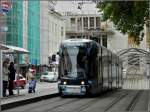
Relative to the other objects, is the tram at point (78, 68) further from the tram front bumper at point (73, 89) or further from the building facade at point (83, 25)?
the building facade at point (83, 25)

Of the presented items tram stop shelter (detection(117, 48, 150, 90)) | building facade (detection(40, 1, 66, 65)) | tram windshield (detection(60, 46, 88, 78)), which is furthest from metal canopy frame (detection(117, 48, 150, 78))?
tram windshield (detection(60, 46, 88, 78))

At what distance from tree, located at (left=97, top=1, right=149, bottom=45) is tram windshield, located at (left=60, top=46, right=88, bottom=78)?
8.49ft

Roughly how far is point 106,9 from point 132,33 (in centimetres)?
365

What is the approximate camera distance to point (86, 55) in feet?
110

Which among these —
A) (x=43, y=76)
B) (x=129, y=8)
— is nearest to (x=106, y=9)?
(x=129, y=8)

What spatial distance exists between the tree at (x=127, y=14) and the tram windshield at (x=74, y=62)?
2589mm

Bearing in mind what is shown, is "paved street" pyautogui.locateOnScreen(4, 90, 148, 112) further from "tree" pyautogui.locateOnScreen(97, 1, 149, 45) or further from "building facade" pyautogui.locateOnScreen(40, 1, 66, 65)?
"building facade" pyautogui.locateOnScreen(40, 1, 66, 65)

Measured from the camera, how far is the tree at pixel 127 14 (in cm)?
2941

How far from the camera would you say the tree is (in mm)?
29406

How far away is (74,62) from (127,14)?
4.71 metres

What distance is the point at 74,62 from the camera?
33.4 m

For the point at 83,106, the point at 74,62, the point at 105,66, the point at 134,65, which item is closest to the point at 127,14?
the point at 74,62

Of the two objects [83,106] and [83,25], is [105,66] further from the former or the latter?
[83,25]

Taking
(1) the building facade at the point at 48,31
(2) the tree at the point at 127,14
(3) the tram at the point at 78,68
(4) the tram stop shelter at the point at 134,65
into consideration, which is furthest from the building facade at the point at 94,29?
(3) the tram at the point at 78,68
